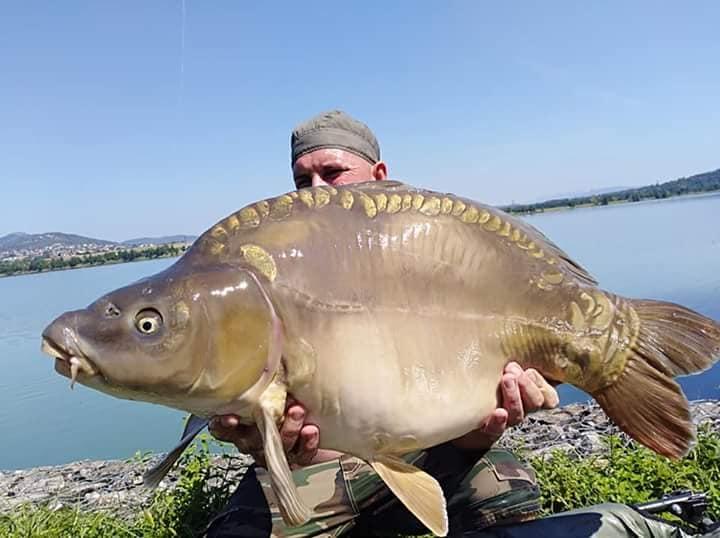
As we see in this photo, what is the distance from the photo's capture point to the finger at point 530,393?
1660 millimetres

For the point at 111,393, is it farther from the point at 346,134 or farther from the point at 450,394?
the point at 346,134

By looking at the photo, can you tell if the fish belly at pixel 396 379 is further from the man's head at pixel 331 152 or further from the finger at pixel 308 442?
the man's head at pixel 331 152

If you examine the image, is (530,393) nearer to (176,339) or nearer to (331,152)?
(176,339)

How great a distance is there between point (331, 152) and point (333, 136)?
0.24 feet

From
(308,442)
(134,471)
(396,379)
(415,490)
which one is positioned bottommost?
(134,471)

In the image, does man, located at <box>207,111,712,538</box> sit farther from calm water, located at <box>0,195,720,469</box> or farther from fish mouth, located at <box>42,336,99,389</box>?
calm water, located at <box>0,195,720,469</box>

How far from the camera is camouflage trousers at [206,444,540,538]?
218cm

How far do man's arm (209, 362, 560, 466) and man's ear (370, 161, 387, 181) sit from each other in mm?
1256

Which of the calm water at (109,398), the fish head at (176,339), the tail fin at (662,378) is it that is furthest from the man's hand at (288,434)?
the calm water at (109,398)

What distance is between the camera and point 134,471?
438cm

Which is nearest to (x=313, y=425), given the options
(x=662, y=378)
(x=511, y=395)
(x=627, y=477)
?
(x=511, y=395)

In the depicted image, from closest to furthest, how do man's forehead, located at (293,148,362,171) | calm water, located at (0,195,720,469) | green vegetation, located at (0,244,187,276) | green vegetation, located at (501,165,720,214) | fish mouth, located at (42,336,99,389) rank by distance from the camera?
fish mouth, located at (42,336,99,389) → man's forehead, located at (293,148,362,171) → calm water, located at (0,195,720,469) → green vegetation, located at (0,244,187,276) → green vegetation, located at (501,165,720,214)

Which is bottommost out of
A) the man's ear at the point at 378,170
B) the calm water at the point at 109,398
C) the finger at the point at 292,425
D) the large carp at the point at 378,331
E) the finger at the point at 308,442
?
the calm water at the point at 109,398

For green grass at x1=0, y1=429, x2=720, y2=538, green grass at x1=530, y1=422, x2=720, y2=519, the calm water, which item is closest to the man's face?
green grass at x1=0, y1=429, x2=720, y2=538
